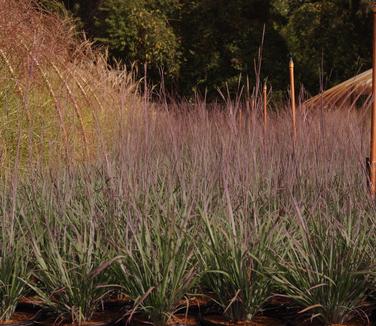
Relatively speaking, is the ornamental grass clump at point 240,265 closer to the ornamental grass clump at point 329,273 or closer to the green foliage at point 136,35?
the ornamental grass clump at point 329,273

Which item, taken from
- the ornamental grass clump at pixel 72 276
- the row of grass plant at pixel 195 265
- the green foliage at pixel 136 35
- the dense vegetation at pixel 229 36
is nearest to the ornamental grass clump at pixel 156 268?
the row of grass plant at pixel 195 265

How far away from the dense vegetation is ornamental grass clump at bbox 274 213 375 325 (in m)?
13.0

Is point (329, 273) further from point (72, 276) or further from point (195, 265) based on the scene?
point (72, 276)

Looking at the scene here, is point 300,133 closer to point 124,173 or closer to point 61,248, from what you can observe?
point 124,173

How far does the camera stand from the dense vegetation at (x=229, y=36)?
1692 centimetres

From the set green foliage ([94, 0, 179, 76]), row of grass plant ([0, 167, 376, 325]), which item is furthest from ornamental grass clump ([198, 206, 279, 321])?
green foliage ([94, 0, 179, 76])

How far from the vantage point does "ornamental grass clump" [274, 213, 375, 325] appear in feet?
10.4

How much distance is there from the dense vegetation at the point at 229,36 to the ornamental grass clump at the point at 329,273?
13.0 meters

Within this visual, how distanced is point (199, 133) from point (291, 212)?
5.17 feet

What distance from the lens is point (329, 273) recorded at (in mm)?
3193

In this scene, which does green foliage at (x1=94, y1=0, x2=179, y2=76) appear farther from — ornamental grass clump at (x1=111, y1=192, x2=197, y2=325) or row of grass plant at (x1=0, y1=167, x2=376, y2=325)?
ornamental grass clump at (x1=111, y1=192, x2=197, y2=325)

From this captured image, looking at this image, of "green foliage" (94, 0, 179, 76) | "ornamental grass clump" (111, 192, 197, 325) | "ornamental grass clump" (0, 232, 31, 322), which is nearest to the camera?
"ornamental grass clump" (111, 192, 197, 325)

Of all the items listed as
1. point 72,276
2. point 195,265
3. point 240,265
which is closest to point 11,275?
point 72,276

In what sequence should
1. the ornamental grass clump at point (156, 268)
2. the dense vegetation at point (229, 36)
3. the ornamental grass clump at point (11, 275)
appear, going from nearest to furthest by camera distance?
the ornamental grass clump at point (156, 268) < the ornamental grass clump at point (11, 275) < the dense vegetation at point (229, 36)
